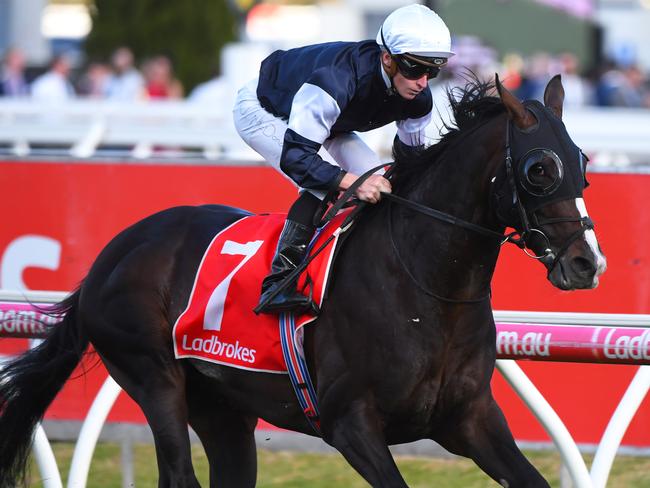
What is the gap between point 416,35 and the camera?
157 inches

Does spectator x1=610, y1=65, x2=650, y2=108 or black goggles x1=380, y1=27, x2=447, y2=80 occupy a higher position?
black goggles x1=380, y1=27, x2=447, y2=80

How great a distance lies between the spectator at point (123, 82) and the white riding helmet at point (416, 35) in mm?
10635

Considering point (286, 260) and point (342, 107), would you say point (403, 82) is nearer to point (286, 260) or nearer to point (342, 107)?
point (342, 107)

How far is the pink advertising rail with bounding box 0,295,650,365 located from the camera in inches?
170

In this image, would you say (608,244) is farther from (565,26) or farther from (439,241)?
(565,26)

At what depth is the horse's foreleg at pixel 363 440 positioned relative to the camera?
Answer: 151 inches

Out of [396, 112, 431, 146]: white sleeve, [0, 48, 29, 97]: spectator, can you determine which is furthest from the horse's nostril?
[0, 48, 29, 97]: spectator

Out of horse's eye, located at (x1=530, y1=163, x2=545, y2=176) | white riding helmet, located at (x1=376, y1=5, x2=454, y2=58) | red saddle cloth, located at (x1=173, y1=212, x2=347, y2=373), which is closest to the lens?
horse's eye, located at (x1=530, y1=163, x2=545, y2=176)

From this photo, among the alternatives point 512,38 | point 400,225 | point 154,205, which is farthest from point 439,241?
point 512,38

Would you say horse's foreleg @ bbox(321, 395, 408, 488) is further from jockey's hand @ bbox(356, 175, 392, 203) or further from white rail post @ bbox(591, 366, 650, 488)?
white rail post @ bbox(591, 366, 650, 488)

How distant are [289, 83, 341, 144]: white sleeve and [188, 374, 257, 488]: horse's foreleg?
42.5 inches

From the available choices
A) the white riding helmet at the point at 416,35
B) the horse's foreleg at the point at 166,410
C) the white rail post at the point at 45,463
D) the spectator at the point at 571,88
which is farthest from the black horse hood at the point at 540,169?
the spectator at the point at 571,88

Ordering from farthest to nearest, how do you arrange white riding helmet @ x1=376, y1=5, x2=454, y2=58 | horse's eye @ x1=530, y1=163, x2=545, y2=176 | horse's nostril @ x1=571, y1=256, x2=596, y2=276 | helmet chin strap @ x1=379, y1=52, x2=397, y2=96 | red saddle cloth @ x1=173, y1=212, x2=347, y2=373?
red saddle cloth @ x1=173, y1=212, x2=347, y2=373 < helmet chin strap @ x1=379, y1=52, x2=397, y2=96 < white riding helmet @ x1=376, y1=5, x2=454, y2=58 < horse's eye @ x1=530, y1=163, x2=545, y2=176 < horse's nostril @ x1=571, y1=256, x2=596, y2=276

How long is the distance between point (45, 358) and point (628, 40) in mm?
20349
